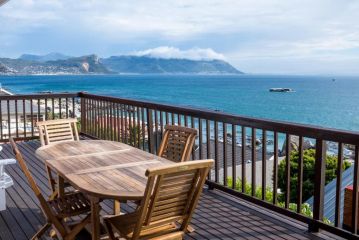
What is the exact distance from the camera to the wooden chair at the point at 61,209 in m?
2.62

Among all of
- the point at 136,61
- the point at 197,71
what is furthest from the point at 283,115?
the point at 197,71

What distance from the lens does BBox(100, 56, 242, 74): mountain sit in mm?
125250

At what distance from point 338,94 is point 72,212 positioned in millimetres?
90696

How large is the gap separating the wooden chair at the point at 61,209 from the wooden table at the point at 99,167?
0.66 feet

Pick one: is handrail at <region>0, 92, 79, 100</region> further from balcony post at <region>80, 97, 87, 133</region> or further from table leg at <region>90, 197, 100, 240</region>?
table leg at <region>90, 197, 100, 240</region>

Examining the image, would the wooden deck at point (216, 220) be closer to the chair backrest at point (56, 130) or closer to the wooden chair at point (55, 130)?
the wooden chair at point (55, 130)

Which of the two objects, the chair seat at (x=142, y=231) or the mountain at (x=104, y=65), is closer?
the chair seat at (x=142, y=231)

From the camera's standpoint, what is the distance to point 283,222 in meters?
3.55

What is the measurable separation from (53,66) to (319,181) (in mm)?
99603

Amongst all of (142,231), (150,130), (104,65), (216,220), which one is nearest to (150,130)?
(150,130)

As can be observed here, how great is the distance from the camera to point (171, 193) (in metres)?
2.26

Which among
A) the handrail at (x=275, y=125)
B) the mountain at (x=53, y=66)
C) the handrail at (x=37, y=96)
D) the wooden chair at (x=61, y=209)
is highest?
the mountain at (x=53, y=66)

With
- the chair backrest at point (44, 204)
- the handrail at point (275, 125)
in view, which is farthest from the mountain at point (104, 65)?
the chair backrest at point (44, 204)

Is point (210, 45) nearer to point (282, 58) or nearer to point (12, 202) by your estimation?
point (282, 58)
